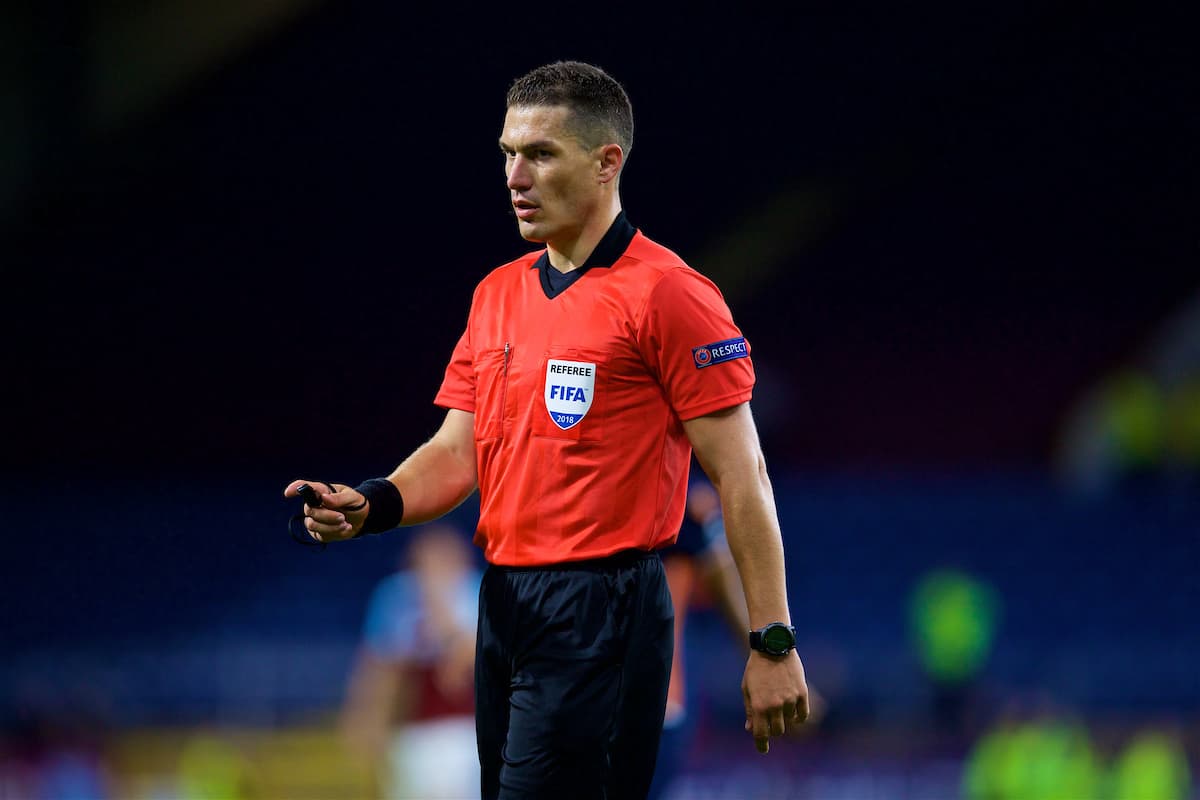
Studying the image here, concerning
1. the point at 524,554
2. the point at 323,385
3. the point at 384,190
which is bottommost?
the point at 524,554

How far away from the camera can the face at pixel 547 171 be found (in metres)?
3.04

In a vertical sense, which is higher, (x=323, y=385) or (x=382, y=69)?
(x=382, y=69)

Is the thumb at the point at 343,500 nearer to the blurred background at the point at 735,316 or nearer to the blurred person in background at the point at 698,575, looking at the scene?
the blurred person in background at the point at 698,575

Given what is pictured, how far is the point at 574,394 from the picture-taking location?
2992 millimetres

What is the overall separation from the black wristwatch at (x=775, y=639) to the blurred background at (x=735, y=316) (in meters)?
6.85

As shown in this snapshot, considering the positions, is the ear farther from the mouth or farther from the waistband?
the waistband

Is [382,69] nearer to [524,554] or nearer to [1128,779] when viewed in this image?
[1128,779]

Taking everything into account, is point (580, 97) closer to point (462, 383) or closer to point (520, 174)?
point (520, 174)

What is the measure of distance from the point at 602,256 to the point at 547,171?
200 mm

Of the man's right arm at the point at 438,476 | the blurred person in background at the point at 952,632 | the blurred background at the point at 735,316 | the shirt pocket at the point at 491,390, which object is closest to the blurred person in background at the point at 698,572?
the man's right arm at the point at 438,476

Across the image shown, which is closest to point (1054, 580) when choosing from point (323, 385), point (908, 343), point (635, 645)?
point (908, 343)

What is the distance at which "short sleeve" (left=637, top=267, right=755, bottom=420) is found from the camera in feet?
9.62

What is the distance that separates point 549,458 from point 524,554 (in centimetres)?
19

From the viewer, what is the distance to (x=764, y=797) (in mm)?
9078
